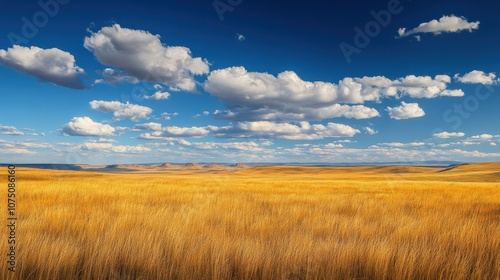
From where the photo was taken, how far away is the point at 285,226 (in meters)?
7.26

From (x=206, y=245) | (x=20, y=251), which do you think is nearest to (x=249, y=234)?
(x=206, y=245)

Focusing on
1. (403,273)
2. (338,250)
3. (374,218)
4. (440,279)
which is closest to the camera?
(440,279)

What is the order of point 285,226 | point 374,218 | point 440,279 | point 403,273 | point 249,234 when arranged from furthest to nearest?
point 374,218, point 285,226, point 249,234, point 403,273, point 440,279

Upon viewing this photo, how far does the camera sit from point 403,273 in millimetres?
4270

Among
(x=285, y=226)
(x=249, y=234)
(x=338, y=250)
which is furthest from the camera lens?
(x=285, y=226)

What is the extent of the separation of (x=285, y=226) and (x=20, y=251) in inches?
199

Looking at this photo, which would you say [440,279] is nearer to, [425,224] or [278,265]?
[278,265]

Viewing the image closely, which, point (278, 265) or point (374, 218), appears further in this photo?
point (374, 218)

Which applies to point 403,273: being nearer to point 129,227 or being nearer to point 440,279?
point 440,279

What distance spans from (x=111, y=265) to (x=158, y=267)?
2.20 ft

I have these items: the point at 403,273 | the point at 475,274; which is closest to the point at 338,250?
the point at 403,273

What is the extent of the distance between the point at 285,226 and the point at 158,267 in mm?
3756

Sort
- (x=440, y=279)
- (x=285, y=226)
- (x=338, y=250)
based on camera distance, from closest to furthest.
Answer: (x=440, y=279) → (x=338, y=250) → (x=285, y=226)

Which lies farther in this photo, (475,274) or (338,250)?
(338,250)
